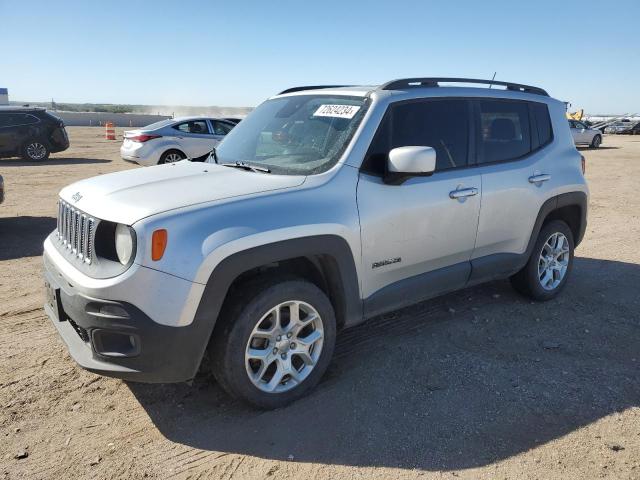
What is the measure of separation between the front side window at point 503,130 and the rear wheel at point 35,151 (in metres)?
16.1

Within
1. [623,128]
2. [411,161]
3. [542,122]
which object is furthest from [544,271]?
[623,128]

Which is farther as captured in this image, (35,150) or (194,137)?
(35,150)

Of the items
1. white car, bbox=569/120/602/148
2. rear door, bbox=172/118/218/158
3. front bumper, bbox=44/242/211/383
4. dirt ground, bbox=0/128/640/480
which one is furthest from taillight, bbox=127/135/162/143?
white car, bbox=569/120/602/148

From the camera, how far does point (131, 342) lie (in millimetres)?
2838

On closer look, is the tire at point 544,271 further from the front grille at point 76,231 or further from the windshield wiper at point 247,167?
the front grille at point 76,231

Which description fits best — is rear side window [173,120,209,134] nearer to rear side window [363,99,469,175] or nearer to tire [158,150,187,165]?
tire [158,150,187,165]

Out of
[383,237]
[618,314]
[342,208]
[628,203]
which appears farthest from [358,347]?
[628,203]

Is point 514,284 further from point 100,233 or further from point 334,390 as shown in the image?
point 100,233

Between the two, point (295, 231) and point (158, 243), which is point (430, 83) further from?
point (158, 243)

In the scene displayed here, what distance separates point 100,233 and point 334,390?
1744mm

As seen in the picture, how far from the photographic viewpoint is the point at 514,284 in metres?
5.25

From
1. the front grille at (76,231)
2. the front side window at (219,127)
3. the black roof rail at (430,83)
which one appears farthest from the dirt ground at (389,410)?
the front side window at (219,127)

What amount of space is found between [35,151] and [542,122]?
639 inches

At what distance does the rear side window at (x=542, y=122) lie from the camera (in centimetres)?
494
